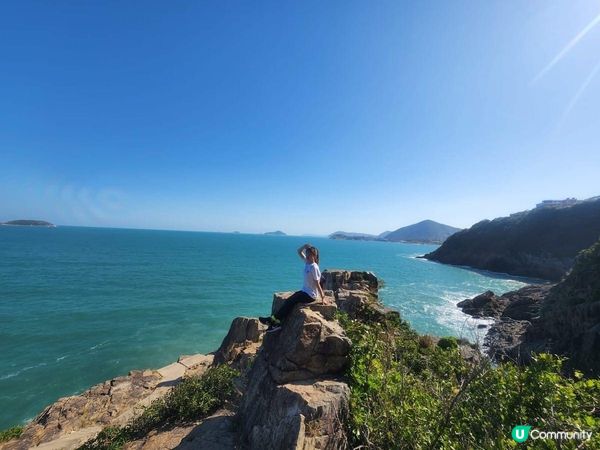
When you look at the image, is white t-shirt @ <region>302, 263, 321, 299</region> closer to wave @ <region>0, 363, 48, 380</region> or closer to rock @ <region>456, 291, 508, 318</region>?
wave @ <region>0, 363, 48, 380</region>

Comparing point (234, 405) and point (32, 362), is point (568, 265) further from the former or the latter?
point (32, 362)

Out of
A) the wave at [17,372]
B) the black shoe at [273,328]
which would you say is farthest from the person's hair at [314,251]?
the wave at [17,372]

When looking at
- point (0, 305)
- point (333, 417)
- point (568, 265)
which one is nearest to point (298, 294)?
point (333, 417)

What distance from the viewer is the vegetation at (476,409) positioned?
4867mm

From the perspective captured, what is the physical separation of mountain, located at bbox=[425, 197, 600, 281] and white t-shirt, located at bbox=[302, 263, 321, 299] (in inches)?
3421

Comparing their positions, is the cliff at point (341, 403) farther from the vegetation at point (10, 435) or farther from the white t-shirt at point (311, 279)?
the white t-shirt at point (311, 279)

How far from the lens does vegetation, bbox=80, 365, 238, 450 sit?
31.8ft

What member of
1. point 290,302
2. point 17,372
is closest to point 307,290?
point 290,302

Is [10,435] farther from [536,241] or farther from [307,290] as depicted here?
[536,241]

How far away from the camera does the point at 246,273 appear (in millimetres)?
67688

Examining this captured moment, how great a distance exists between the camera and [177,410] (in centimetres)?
1022

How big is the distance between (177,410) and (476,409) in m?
9.43

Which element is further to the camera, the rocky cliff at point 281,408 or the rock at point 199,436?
the rock at point 199,436

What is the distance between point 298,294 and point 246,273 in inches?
2386
